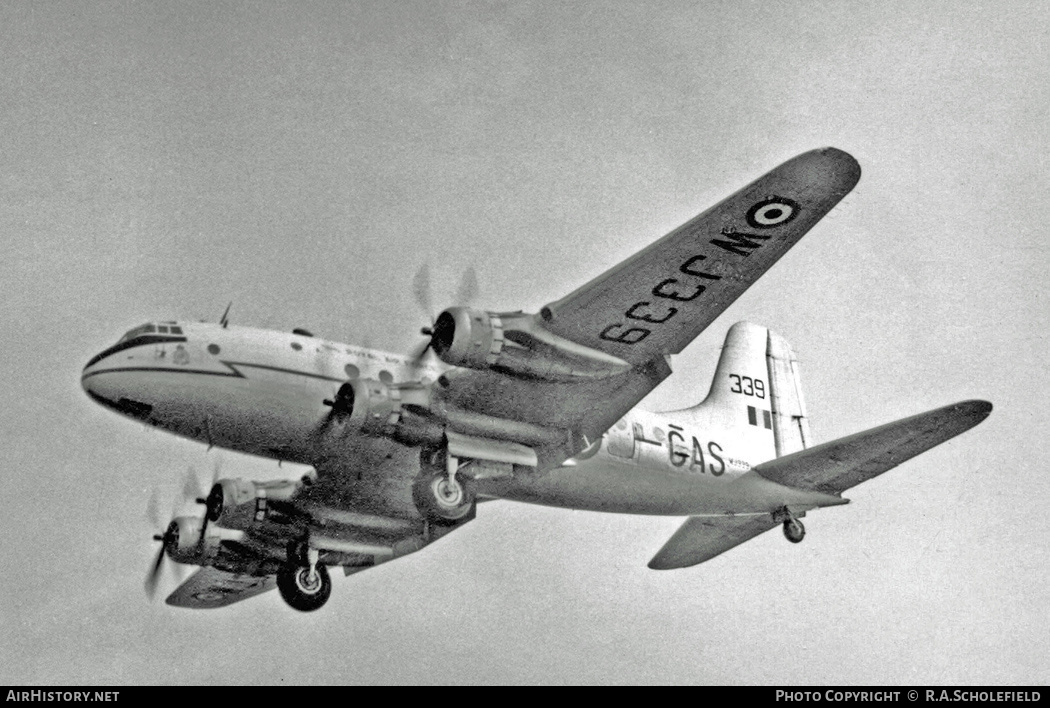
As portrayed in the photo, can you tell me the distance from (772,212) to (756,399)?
1021 cm

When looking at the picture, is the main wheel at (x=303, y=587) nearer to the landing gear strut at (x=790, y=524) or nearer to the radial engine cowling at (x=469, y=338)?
the radial engine cowling at (x=469, y=338)

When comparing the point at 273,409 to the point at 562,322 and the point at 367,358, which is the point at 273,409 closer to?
the point at 367,358

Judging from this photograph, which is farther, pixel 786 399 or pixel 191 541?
pixel 786 399

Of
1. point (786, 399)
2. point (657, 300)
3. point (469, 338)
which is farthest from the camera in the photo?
point (786, 399)

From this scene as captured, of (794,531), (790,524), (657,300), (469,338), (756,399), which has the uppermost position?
(756,399)

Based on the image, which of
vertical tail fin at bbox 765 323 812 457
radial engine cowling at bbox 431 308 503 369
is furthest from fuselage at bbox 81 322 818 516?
vertical tail fin at bbox 765 323 812 457

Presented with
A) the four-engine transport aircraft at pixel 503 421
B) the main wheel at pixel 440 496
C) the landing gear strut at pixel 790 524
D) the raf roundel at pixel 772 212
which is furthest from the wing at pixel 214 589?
the raf roundel at pixel 772 212

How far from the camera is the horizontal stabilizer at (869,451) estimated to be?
20078 mm

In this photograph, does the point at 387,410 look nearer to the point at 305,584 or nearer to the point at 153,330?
the point at 153,330

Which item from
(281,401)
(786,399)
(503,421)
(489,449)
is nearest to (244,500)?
(281,401)

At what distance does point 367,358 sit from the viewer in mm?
21734

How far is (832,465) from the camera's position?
2316 cm

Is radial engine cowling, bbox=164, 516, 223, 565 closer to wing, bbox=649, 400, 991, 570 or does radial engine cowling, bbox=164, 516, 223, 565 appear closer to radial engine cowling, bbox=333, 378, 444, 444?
radial engine cowling, bbox=333, 378, 444, 444

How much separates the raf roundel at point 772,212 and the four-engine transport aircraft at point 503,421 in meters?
0.03
